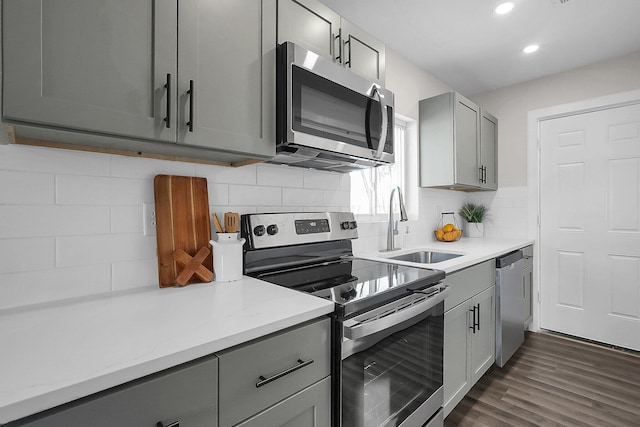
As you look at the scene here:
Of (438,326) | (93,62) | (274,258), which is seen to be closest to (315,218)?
(274,258)

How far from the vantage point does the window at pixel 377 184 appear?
2.36 m

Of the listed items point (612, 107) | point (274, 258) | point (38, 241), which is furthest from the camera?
point (612, 107)

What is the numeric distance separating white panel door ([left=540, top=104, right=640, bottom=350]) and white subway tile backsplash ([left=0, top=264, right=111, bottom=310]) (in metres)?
3.62

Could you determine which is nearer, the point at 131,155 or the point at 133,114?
the point at 133,114

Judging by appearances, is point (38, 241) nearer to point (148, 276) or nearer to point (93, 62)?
point (148, 276)

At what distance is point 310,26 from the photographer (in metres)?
1.44

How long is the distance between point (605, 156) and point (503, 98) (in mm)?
1077

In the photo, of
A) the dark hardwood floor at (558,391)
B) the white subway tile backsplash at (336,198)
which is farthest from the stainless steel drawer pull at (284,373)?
the dark hardwood floor at (558,391)

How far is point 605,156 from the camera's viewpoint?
2.79 meters

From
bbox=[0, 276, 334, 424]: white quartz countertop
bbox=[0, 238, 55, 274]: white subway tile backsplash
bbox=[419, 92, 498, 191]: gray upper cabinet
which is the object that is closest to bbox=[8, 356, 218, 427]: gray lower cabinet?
bbox=[0, 276, 334, 424]: white quartz countertop

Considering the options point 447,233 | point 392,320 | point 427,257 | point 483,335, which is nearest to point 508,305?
point 483,335

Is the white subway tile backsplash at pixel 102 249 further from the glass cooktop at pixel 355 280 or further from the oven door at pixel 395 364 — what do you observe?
the oven door at pixel 395 364

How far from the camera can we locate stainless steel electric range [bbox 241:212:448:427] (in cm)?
104

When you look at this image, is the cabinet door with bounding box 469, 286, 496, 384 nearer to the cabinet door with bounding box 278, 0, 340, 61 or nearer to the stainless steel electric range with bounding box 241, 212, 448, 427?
the stainless steel electric range with bounding box 241, 212, 448, 427
